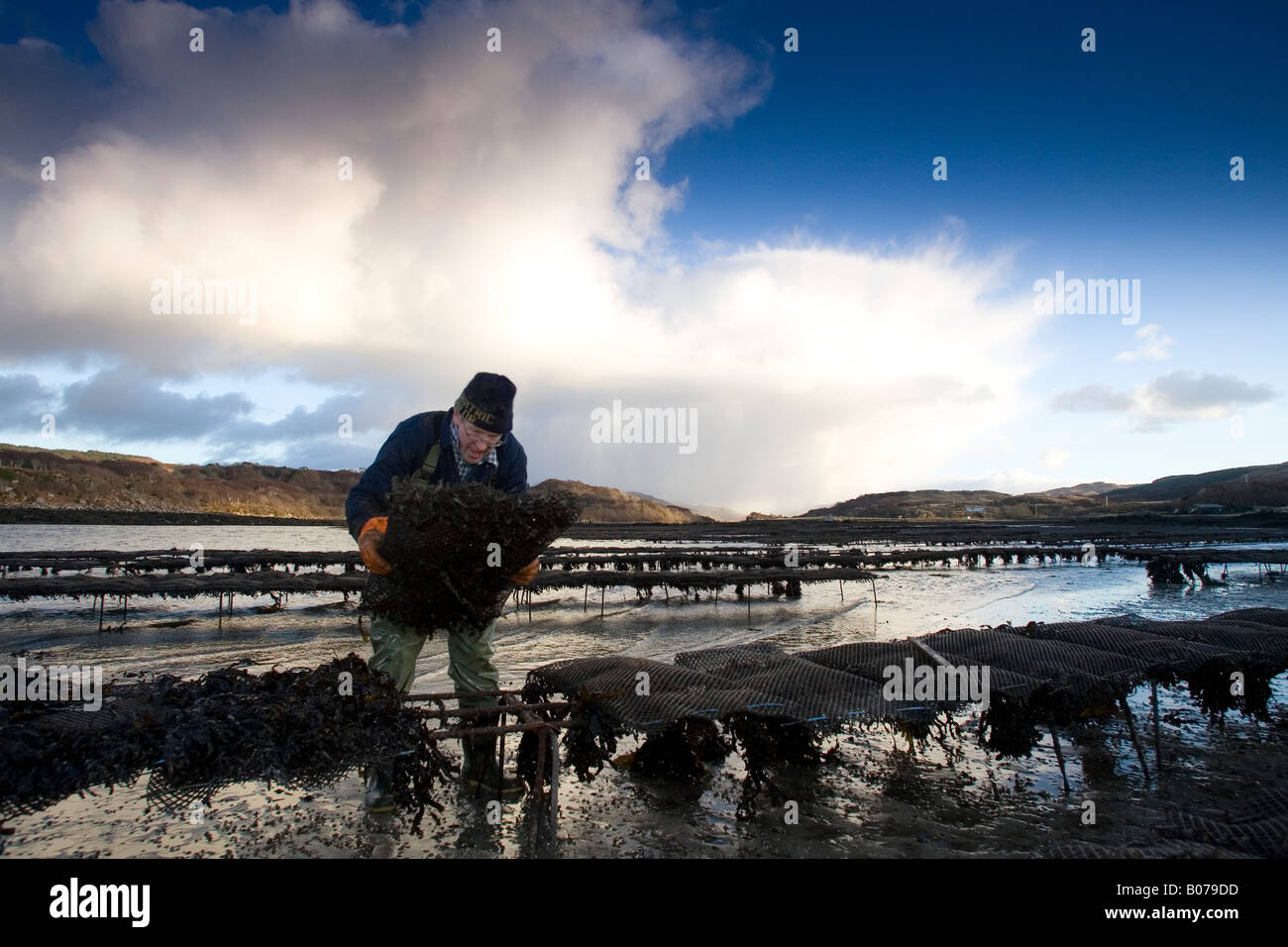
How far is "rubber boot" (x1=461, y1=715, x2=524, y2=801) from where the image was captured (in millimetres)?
4820

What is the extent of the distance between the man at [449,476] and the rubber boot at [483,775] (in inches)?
2.5

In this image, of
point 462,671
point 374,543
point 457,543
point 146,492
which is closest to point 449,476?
point 374,543

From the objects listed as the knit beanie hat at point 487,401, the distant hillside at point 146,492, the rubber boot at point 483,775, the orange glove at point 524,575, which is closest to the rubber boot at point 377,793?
the rubber boot at point 483,775

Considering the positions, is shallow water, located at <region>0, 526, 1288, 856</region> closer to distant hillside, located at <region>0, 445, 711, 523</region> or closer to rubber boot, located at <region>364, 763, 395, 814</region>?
rubber boot, located at <region>364, 763, 395, 814</region>

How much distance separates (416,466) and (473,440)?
1.50 feet

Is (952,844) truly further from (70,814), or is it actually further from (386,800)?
(70,814)

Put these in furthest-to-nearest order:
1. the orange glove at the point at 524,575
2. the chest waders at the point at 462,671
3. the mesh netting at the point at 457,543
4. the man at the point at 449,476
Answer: the chest waders at the point at 462,671
the man at the point at 449,476
the orange glove at the point at 524,575
the mesh netting at the point at 457,543

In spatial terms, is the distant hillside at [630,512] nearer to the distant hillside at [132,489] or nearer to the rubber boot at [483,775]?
the distant hillside at [132,489]

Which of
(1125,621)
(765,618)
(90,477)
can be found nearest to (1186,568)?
(765,618)

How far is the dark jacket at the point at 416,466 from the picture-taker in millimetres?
3936

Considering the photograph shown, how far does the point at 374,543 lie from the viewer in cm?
357

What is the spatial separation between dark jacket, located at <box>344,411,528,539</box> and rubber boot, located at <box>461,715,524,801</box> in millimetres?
1988

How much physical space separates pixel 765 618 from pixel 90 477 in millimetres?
102743
